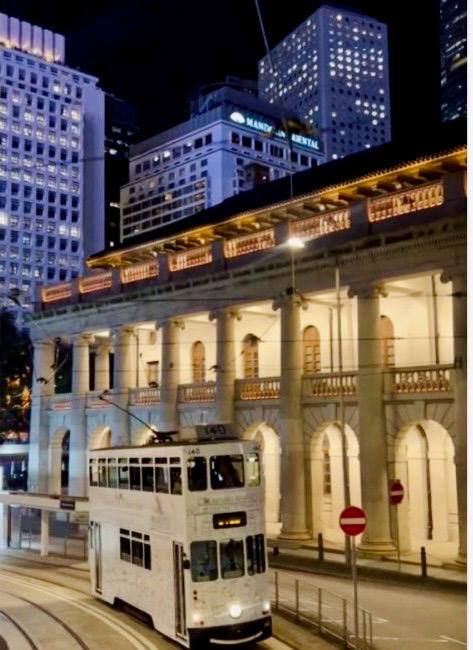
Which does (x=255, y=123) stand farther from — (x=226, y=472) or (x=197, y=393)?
(x=226, y=472)

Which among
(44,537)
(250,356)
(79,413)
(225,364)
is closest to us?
(44,537)

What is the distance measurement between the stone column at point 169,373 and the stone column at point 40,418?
1023 cm

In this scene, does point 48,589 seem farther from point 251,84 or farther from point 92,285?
point 251,84

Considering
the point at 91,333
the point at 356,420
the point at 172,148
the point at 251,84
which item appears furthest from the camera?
the point at 251,84

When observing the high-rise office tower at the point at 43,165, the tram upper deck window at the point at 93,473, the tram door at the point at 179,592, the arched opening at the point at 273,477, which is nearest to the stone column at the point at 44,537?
the arched opening at the point at 273,477

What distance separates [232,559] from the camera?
1712cm

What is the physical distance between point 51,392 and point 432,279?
82.8ft

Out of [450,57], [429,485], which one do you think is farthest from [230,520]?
[450,57]

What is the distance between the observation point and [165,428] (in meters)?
40.0

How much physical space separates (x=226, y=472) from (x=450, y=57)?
461ft

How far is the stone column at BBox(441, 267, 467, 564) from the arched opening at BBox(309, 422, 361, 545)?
5.63 meters

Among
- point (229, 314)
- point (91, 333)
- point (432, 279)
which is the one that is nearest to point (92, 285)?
point (91, 333)

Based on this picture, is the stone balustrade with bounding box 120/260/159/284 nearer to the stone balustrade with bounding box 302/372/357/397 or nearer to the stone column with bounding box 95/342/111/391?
the stone column with bounding box 95/342/111/391

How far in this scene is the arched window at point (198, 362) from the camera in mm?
42812
